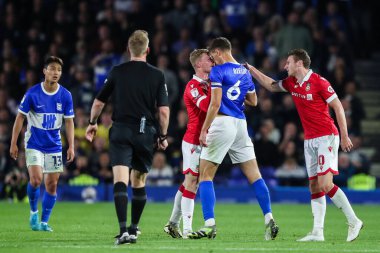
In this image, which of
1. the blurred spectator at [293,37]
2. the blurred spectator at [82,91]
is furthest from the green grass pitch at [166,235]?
the blurred spectator at [293,37]

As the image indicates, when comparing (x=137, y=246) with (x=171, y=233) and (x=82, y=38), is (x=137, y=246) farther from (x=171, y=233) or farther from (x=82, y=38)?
(x=82, y=38)

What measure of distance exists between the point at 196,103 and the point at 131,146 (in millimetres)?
1528

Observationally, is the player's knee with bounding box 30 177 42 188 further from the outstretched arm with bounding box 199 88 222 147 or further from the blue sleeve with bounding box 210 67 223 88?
the blue sleeve with bounding box 210 67 223 88

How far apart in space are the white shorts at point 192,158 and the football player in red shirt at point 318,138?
1375 mm

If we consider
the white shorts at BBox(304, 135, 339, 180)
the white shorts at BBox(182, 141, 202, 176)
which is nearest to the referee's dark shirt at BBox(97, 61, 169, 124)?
the white shorts at BBox(182, 141, 202, 176)

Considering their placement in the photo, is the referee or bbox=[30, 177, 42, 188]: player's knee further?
bbox=[30, 177, 42, 188]: player's knee

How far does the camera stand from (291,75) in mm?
12367

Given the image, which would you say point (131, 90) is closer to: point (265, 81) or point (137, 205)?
point (137, 205)

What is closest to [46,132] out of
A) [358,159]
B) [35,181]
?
[35,181]

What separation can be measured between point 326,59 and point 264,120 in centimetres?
270

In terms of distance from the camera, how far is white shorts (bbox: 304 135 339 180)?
12102mm

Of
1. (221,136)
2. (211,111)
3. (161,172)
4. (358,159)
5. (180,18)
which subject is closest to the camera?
(211,111)

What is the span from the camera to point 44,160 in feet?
45.4

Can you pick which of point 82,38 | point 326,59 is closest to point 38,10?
point 82,38
